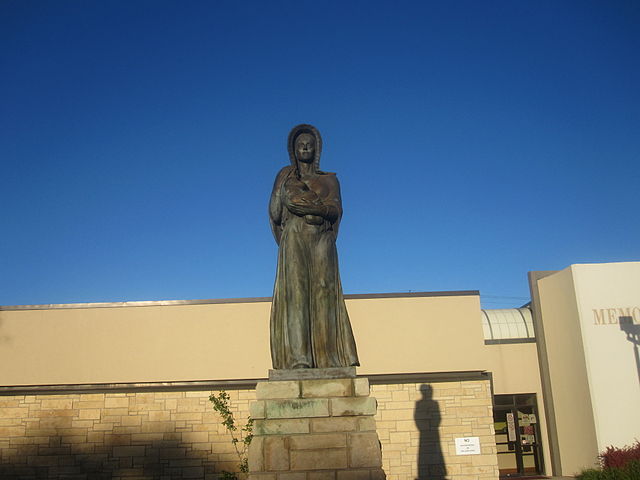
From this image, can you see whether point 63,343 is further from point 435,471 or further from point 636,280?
point 636,280

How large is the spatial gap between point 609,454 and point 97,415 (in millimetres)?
13532

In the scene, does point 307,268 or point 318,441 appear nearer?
point 318,441

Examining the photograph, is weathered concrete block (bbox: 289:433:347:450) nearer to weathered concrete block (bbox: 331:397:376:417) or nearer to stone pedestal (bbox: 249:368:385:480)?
stone pedestal (bbox: 249:368:385:480)

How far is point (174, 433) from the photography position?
16.1 m

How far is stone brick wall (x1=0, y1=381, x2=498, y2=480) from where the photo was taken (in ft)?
52.2

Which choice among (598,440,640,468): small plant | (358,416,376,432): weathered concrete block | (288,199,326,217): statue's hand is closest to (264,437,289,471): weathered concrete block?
(358,416,376,432): weathered concrete block

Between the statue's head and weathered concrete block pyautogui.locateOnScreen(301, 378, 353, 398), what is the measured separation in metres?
2.39

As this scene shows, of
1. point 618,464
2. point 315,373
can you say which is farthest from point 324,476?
point 618,464

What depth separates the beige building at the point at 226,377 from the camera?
16.1 m

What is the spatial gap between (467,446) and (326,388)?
491 inches

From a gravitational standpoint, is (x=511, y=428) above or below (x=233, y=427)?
below

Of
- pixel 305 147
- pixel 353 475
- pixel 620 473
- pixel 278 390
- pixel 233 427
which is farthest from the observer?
pixel 233 427

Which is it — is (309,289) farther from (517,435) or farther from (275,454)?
(517,435)

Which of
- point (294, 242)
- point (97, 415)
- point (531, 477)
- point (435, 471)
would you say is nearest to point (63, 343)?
point (97, 415)
